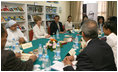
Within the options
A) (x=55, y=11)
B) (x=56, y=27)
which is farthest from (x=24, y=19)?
(x=55, y=11)

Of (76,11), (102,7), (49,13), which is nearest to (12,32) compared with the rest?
(49,13)

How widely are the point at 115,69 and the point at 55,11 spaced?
5.20m

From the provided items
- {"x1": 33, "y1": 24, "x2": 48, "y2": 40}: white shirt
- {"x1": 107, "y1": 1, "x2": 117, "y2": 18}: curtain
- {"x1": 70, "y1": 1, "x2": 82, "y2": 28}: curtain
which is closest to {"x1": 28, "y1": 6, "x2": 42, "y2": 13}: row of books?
{"x1": 33, "y1": 24, "x2": 48, "y2": 40}: white shirt

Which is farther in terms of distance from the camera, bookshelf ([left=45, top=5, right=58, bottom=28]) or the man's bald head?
bookshelf ([left=45, top=5, right=58, bottom=28])

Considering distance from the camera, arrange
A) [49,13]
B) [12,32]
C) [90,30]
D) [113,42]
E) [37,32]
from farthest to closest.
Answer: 1. [49,13]
2. [37,32]
3. [12,32]
4. [113,42]
5. [90,30]

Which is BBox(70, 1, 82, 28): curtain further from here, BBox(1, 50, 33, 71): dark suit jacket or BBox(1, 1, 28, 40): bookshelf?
BBox(1, 50, 33, 71): dark suit jacket

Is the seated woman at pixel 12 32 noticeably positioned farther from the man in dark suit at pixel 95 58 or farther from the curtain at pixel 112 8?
the curtain at pixel 112 8

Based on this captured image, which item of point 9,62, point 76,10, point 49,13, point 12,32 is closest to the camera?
point 9,62

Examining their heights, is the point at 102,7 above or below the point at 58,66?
above

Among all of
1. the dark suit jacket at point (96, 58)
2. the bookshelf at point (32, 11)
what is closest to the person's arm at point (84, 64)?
the dark suit jacket at point (96, 58)

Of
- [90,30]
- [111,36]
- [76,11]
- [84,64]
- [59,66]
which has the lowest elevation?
[59,66]

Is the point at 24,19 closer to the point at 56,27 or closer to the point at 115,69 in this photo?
the point at 56,27

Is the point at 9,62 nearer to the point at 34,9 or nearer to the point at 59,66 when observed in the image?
the point at 59,66

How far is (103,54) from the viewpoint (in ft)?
4.58
